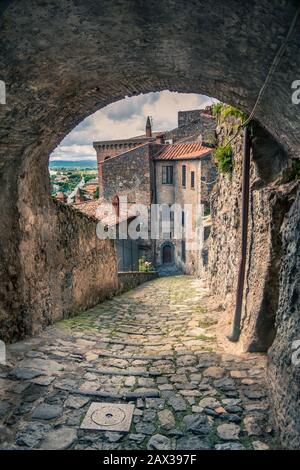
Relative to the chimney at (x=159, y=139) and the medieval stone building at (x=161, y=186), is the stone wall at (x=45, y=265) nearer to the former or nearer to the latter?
A: the medieval stone building at (x=161, y=186)

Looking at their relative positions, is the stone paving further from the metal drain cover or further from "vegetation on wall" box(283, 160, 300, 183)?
"vegetation on wall" box(283, 160, 300, 183)

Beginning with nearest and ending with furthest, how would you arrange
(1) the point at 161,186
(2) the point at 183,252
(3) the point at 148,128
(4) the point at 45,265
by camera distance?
(4) the point at 45,265 → (2) the point at 183,252 → (1) the point at 161,186 → (3) the point at 148,128

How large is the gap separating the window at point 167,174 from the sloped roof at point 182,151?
95 centimetres

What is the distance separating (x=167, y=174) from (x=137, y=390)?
895 inches

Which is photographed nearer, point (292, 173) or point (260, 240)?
point (292, 173)

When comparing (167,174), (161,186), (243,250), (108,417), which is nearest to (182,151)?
(167,174)

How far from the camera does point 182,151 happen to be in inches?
943

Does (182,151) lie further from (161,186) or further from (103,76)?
(103,76)

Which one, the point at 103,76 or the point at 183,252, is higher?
the point at 103,76

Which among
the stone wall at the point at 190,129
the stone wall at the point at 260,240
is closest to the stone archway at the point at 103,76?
the stone wall at the point at 260,240

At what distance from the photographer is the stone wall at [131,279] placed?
458 inches

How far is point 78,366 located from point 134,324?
2.51m

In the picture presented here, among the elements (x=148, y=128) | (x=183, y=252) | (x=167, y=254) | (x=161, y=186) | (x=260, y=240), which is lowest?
(x=167, y=254)
